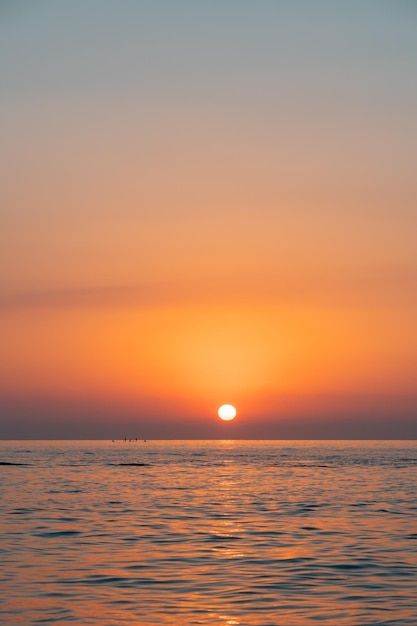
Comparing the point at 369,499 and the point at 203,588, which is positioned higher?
the point at 369,499

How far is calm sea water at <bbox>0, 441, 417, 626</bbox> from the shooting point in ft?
69.1

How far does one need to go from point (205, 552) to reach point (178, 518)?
38.0 feet

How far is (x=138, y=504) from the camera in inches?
1957

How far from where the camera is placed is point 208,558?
2897 cm

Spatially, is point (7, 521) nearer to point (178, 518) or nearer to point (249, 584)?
point (178, 518)

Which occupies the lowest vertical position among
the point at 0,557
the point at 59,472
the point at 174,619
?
the point at 174,619

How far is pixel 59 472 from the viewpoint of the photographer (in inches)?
3361

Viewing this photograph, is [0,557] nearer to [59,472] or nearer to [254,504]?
[254,504]

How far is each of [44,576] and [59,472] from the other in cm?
6141

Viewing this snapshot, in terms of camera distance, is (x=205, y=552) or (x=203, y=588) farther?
(x=205, y=552)

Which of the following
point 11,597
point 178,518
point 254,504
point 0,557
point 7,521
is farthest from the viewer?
point 254,504

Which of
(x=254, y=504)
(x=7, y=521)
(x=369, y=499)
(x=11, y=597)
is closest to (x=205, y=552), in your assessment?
(x=11, y=597)

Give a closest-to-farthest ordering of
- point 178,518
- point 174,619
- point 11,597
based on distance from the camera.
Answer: point 174,619 < point 11,597 < point 178,518

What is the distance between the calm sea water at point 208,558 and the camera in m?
21.1
